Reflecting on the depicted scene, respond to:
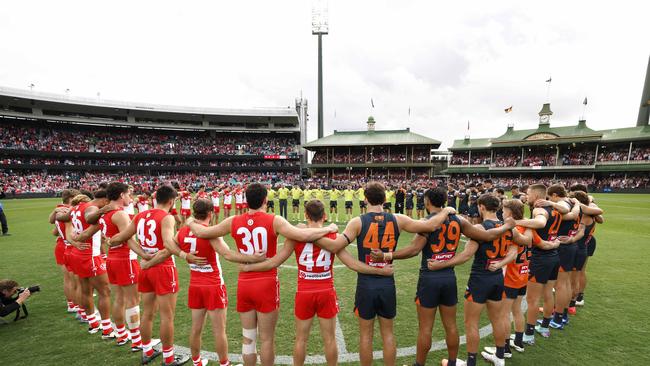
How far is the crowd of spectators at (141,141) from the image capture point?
44.4 m

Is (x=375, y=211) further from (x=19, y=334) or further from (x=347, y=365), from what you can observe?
(x=19, y=334)

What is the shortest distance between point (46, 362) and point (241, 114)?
54.1 metres

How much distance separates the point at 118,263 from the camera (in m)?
4.51

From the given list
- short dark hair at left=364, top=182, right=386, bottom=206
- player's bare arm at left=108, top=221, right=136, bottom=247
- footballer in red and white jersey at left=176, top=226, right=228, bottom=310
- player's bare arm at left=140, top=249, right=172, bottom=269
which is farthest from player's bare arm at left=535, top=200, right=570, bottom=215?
player's bare arm at left=108, top=221, right=136, bottom=247

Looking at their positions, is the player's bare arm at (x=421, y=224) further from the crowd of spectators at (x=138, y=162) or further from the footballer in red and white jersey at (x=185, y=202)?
the crowd of spectators at (x=138, y=162)

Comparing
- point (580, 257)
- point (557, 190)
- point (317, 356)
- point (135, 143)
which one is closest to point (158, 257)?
point (317, 356)

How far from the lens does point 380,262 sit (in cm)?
353

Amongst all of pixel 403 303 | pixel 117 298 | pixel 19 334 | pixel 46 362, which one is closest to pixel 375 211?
pixel 403 303

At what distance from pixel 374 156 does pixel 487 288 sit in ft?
168

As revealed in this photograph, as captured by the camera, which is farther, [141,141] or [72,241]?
[141,141]

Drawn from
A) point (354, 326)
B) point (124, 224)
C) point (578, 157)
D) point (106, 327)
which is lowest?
point (354, 326)

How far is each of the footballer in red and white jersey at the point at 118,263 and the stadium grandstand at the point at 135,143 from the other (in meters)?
40.2

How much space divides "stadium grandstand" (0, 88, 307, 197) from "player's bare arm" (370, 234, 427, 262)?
143 feet

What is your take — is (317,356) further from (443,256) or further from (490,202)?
(490,202)
